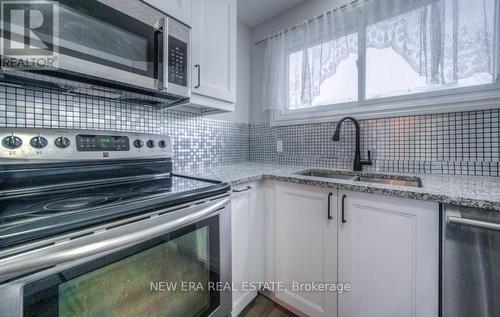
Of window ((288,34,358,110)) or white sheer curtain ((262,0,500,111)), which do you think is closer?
white sheer curtain ((262,0,500,111))

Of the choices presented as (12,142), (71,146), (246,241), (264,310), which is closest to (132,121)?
(71,146)

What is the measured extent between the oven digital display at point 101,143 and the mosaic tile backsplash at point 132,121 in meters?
0.15

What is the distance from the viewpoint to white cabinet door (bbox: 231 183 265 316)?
4.17 feet

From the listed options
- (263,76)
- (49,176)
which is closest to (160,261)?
(49,176)

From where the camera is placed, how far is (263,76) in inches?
84.0

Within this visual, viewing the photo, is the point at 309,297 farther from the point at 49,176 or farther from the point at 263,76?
the point at 263,76

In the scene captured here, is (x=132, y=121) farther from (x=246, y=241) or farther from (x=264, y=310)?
(x=264, y=310)

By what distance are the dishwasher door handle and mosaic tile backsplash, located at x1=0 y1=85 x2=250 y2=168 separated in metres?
1.53

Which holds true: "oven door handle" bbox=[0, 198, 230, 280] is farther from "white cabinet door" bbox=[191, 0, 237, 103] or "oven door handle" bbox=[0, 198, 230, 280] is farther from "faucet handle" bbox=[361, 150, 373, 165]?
"faucet handle" bbox=[361, 150, 373, 165]

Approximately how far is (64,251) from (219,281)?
0.70m

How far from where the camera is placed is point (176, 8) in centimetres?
117

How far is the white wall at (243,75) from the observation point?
7.14 feet

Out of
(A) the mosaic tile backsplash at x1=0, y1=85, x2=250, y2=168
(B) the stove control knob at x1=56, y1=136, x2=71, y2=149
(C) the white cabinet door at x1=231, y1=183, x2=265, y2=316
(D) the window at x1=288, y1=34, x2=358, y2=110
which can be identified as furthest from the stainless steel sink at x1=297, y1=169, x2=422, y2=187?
(B) the stove control knob at x1=56, y1=136, x2=71, y2=149

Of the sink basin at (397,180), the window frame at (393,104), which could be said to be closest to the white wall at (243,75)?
the window frame at (393,104)
